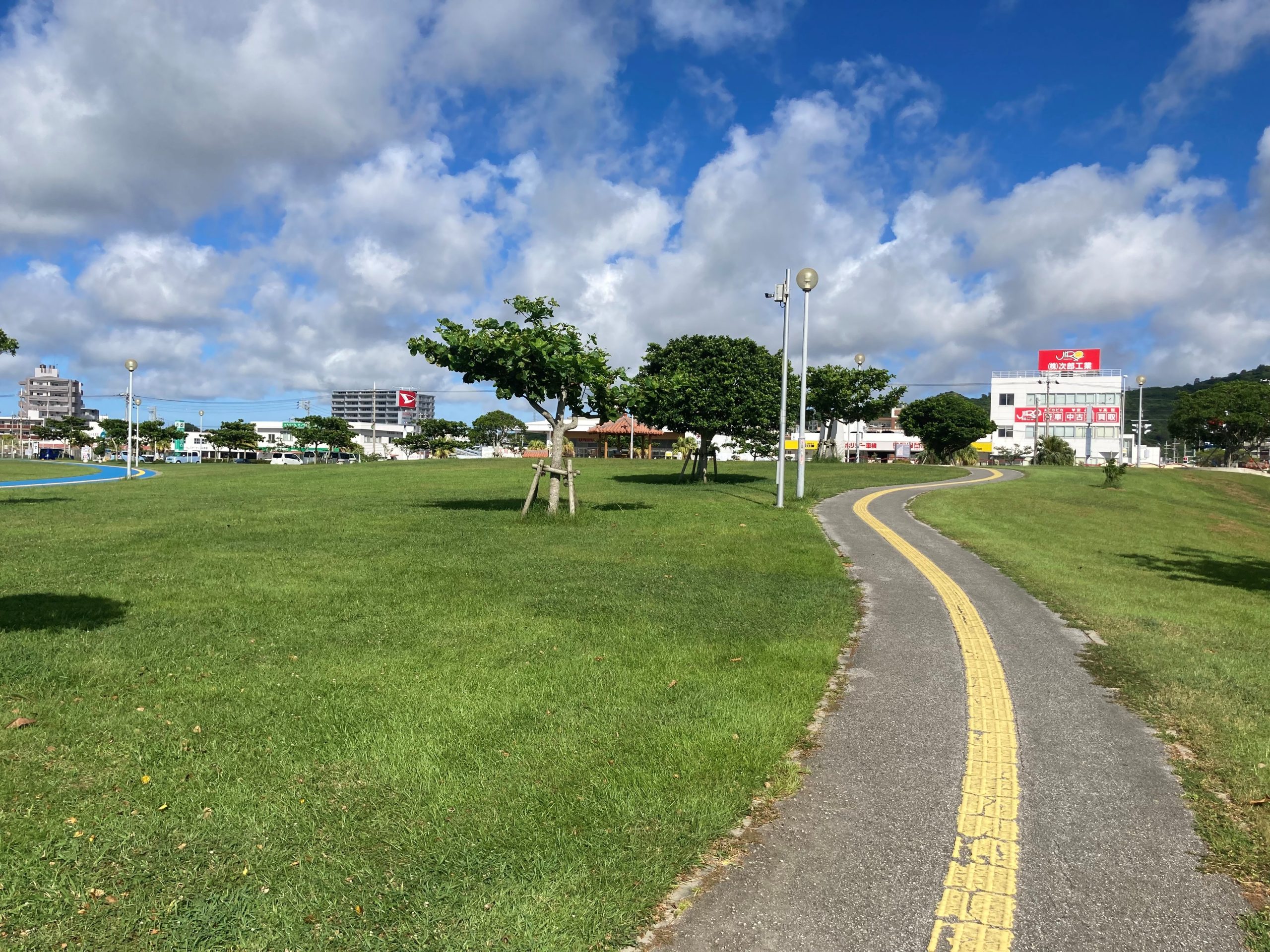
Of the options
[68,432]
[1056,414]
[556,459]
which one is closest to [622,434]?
[1056,414]

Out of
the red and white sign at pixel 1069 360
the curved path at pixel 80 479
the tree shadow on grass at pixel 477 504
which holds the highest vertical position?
the red and white sign at pixel 1069 360

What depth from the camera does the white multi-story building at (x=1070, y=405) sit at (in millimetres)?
111938

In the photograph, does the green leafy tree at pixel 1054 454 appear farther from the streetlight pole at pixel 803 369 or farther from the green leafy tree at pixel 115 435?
the green leafy tree at pixel 115 435

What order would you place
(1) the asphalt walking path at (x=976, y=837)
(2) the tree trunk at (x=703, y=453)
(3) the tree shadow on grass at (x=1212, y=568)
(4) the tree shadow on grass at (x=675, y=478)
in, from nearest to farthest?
1. (1) the asphalt walking path at (x=976, y=837)
2. (3) the tree shadow on grass at (x=1212, y=568)
3. (2) the tree trunk at (x=703, y=453)
4. (4) the tree shadow on grass at (x=675, y=478)

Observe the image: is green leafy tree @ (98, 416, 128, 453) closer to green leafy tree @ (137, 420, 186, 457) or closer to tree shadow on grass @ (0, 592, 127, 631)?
green leafy tree @ (137, 420, 186, 457)

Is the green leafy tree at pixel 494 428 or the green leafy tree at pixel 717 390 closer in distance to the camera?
the green leafy tree at pixel 717 390

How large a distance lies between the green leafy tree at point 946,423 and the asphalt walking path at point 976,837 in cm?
7282

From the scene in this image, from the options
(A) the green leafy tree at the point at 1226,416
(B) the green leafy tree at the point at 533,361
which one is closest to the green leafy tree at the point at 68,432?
(B) the green leafy tree at the point at 533,361

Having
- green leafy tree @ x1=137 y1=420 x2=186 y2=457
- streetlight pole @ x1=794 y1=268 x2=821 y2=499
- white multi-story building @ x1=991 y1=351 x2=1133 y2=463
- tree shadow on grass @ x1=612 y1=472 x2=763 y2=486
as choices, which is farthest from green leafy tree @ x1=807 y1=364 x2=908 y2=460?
green leafy tree @ x1=137 y1=420 x2=186 y2=457

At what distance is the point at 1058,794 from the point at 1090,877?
3.23 ft

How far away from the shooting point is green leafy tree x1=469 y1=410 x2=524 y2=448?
130500mm

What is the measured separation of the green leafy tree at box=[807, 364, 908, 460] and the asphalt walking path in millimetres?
56988

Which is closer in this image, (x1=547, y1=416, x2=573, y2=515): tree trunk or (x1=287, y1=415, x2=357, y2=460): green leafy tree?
(x1=547, y1=416, x2=573, y2=515): tree trunk

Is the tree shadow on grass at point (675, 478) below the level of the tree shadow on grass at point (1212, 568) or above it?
above
